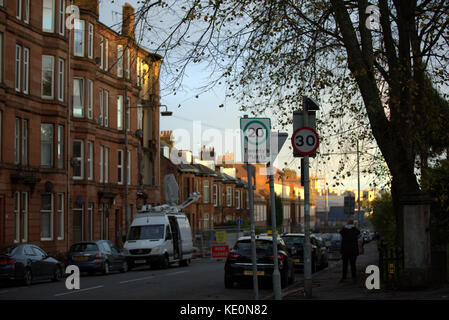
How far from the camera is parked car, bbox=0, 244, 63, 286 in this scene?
22547 millimetres

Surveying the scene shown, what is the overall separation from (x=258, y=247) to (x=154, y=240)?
13.3 metres

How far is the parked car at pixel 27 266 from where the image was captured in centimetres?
2255

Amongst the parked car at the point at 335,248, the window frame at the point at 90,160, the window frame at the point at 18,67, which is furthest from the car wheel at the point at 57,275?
the parked car at the point at 335,248

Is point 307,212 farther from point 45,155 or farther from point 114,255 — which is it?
point 45,155

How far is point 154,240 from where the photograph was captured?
33812 mm

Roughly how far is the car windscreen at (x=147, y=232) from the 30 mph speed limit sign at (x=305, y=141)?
19.6 meters

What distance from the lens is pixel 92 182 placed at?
4262 centimetres

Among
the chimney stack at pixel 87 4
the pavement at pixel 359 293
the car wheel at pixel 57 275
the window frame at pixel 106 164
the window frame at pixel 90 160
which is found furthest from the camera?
the window frame at pixel 106 164

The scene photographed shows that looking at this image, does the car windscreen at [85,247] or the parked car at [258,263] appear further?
the car windscreen at [85,247]

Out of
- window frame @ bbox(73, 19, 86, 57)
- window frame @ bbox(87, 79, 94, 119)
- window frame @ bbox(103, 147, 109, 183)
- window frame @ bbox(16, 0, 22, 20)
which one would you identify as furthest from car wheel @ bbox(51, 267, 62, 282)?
window frame @ bbox(103, 147, 109, 183)

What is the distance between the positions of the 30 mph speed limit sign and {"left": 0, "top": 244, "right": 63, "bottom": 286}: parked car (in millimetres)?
11716

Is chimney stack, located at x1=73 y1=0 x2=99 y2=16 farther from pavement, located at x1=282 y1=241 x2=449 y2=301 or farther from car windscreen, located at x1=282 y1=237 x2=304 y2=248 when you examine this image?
pavement, located at x1=282 y1=241 x2=449 y2=301

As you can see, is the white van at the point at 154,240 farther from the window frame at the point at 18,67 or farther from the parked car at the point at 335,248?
the parked car at the point at 335,248

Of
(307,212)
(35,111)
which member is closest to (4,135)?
(35,111)
